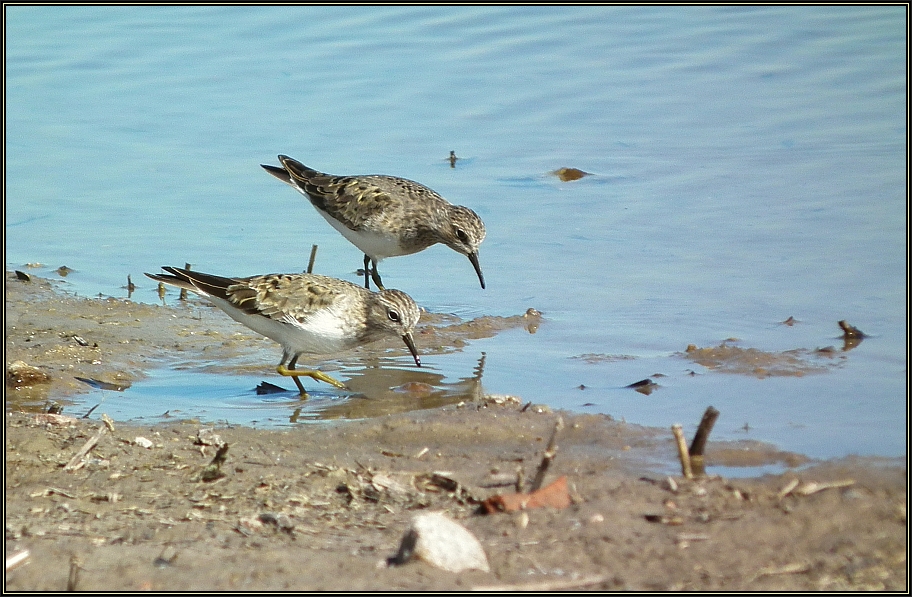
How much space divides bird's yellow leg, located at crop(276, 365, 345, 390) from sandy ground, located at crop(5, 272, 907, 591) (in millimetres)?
833

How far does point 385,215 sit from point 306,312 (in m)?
2.38

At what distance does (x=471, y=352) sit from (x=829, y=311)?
255 cm

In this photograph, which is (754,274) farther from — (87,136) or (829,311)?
(87,136)

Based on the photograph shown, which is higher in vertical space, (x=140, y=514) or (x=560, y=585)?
(x=560, y=585)

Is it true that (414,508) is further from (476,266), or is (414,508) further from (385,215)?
(385,215)

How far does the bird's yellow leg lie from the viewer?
24.6ft

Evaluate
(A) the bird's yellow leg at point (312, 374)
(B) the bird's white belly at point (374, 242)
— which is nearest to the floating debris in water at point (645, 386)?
(A) the bird's yellow leg at point (312, 374)

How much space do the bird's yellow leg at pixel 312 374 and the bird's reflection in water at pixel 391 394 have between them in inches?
4.6

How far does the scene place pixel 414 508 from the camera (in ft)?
16.4

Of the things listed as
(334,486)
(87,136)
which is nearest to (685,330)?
(334,486)

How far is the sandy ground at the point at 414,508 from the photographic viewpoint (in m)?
4.12

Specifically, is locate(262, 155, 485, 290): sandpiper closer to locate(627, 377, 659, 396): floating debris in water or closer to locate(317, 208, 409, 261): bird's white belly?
locate(317, 208, 409, 261): bird's white belly

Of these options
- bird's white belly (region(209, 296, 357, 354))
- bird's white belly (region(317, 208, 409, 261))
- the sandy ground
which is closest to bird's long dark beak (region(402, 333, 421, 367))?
bird's white belly (region(209, 296, 357, 354))

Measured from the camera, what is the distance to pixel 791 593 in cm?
393
